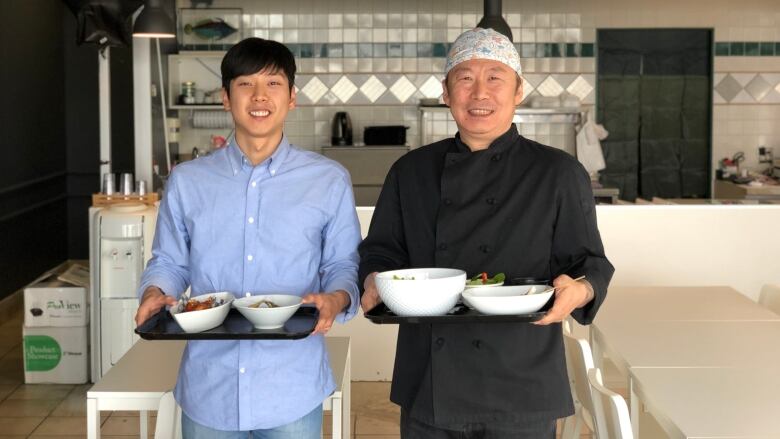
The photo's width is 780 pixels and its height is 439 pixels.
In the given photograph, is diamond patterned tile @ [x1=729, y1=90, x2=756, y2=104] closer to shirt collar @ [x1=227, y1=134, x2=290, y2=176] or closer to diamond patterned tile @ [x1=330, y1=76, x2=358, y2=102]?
diamond patterned tile @ [x1=330, y1=76, x2=358, y2=102]

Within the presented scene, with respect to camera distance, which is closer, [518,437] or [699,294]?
[518,437]

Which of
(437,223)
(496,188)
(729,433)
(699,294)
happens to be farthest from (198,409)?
(699,294)

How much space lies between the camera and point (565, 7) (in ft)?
28.3

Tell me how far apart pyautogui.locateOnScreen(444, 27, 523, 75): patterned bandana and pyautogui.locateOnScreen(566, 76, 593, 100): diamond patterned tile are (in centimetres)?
672

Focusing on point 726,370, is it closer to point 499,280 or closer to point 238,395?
point 499,280

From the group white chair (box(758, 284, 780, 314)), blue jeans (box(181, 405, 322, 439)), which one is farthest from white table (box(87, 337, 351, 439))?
white chair (box(758, 284, 780, 314))

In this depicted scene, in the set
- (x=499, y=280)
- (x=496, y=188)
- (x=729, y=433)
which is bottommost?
(x=729, y=433)

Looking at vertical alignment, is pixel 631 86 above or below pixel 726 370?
above

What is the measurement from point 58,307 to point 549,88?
4739 millimetres

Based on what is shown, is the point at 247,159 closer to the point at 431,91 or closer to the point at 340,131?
the point at 340,131

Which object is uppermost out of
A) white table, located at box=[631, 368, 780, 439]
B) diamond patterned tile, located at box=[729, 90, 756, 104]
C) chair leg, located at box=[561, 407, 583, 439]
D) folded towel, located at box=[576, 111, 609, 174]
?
diamond patterned tile, located at box=[729, 90, 756, 104]

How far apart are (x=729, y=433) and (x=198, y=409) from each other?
3.95 feet

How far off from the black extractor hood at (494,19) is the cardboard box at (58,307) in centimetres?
256

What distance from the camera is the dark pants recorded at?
2.06 metres
